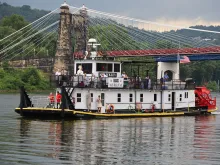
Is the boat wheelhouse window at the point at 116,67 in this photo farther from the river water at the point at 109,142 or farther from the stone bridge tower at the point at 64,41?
the stone bridge tower at the point at 64,41

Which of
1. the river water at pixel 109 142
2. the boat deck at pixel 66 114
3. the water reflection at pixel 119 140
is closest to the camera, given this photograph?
the river water at pixel 109 142

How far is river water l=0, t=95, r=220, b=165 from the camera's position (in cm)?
2341

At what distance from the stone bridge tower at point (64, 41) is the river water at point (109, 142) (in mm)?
66111

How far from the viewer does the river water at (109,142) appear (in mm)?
23406

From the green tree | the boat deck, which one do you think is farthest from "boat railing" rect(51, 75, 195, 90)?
the green tree

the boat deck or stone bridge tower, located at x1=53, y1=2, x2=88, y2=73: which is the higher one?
stone bridge tower, located at x1=53, y1=2, x2=88, y2=73

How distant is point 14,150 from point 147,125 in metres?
12.5

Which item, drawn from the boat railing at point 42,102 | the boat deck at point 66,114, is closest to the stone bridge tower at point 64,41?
the boat railing at point 42,102

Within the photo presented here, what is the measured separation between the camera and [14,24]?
475ft

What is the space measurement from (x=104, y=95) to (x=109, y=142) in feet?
35.4

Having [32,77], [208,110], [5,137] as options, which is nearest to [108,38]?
[32,77]

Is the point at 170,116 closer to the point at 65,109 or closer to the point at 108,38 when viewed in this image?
the point at 65,109

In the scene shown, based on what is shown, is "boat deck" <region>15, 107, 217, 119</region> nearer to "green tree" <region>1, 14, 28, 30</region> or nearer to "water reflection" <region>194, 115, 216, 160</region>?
"water reflection" <region>194, 115, 216, 160</region>

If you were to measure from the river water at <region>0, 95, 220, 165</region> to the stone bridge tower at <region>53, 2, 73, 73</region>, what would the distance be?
6611cm
